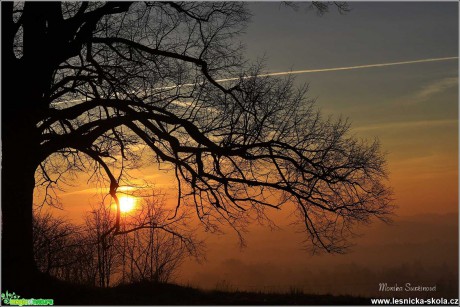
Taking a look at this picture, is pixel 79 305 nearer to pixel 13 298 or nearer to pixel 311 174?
pixel 13 298

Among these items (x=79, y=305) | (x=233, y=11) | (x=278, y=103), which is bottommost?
(x=79, y=305)

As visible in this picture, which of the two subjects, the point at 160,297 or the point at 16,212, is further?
the point at 160,297

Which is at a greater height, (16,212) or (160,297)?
(16,212)

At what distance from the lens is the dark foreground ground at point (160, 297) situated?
1222 centimetres

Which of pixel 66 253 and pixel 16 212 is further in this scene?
pixel 66 253

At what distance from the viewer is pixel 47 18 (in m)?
13.8

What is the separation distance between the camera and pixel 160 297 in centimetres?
1276

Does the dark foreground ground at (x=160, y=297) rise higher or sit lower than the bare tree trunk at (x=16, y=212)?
lower

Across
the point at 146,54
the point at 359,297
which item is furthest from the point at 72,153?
the point at 359,297

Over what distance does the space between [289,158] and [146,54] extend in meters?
4.40

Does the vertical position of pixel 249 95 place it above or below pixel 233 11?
below

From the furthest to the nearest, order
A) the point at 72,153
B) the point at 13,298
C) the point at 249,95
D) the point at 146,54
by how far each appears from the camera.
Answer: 1. the point at 72,153
2. the point at 146,54
3. the point at 249,95
4. the point at 13,298

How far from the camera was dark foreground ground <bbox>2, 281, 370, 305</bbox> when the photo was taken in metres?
12.2

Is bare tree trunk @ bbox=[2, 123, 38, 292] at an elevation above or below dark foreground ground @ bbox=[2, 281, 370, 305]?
above
